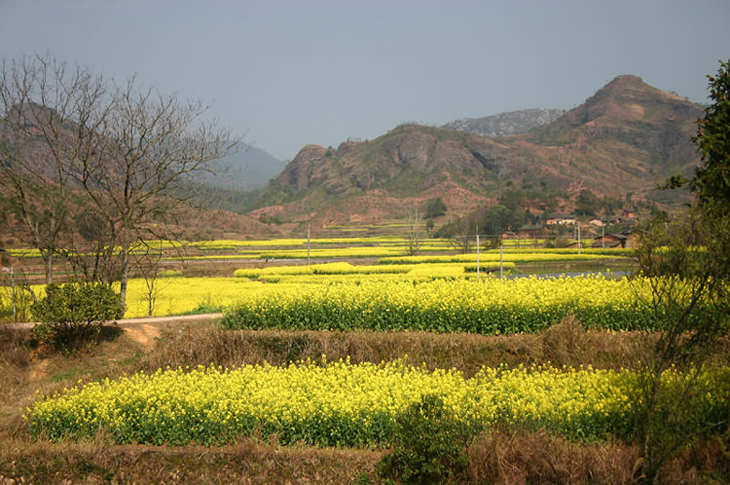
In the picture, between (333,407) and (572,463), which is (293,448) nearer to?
(333,407)

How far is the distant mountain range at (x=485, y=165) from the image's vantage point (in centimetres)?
10756

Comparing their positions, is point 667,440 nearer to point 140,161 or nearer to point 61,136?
point 140,161

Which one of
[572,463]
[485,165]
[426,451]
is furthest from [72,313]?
[485,165]

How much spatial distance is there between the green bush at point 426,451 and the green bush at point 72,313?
28.4 feet

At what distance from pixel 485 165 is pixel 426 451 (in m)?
127

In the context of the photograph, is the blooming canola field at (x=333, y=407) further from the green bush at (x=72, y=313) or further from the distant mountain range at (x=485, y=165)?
the distant mountain range at (x=485, y=165)

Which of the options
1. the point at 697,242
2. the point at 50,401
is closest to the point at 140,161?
the point at 50,401

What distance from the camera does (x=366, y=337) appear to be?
10992 millimetres

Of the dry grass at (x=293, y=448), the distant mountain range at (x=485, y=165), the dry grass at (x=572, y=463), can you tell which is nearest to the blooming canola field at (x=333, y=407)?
the dry grass at (x=293, y=448)

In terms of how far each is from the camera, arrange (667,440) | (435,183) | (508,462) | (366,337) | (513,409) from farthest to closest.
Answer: (435,183) → (366,337) → (513,409) → (508,462) → (667,440)

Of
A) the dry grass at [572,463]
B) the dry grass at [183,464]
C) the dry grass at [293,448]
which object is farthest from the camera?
the dry grass at [183,464]

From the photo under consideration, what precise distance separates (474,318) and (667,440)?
6070 mm

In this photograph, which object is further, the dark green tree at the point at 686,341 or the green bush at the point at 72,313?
the green bush at the point at 72,313

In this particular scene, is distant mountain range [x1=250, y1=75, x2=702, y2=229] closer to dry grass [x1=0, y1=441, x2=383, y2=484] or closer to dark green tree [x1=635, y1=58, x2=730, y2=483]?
dark green tree [x1=635, y1=58, x2=730, y2=483]
